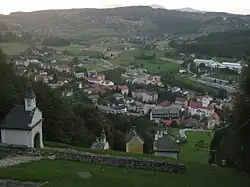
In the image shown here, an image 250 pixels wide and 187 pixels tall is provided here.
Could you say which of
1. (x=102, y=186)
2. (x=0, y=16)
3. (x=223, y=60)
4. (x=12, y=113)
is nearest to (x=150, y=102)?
(x=223, y=60)

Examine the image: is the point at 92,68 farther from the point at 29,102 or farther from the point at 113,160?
the point at 113,160

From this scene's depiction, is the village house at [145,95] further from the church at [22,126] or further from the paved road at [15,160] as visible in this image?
the paved road at [15,160]

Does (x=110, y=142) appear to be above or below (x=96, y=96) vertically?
above

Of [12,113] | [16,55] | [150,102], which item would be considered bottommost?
[150,102]

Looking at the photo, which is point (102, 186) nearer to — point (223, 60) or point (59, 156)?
point (59, 156)

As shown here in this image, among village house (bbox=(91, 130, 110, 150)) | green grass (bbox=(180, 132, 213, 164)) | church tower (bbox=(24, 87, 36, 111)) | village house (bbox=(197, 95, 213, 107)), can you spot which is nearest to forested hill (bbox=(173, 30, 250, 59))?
village house (bbox=(197, 95, 213, 107))
